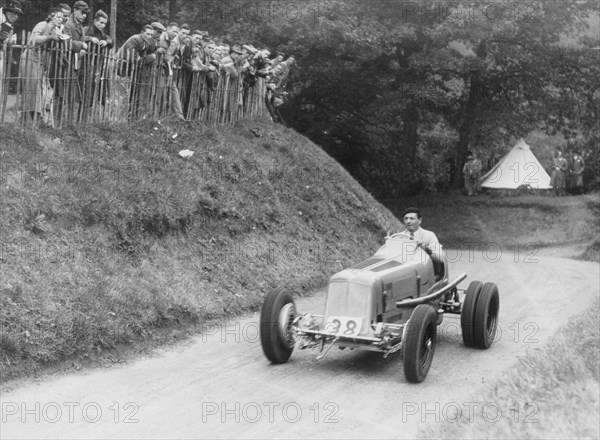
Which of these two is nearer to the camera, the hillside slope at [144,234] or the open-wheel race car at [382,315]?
the open-wheel race car at [382,315]

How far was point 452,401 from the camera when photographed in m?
8.20

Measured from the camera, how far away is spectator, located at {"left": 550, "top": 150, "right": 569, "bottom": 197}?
101 feet

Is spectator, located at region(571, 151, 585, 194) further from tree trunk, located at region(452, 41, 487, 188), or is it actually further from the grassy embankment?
the grassy embankment

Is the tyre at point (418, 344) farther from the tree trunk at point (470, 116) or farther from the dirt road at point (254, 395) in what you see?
the tree trunk at point (470, 116)

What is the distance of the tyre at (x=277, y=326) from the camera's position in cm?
913

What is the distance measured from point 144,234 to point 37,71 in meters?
3.13

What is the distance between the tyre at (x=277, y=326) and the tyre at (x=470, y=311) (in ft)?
7.25

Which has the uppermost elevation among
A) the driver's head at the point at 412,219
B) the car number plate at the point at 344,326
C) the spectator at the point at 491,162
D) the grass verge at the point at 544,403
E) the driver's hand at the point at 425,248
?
the driver's head at the point at 412,219

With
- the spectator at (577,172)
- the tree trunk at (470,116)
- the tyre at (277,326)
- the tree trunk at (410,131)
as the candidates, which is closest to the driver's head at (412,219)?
the tyre at (277,326)

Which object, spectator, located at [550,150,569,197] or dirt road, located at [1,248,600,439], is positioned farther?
spectator, located at [550,150,569,197]

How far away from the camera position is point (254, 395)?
824 cm

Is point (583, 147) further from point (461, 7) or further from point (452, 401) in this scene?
point (452, 401)

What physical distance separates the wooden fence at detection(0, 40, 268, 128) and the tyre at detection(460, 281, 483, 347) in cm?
727

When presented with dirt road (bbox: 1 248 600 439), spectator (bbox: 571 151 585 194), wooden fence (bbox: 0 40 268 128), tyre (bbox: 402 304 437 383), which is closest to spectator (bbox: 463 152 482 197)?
spectator (bbox: 571 151 585 194)
